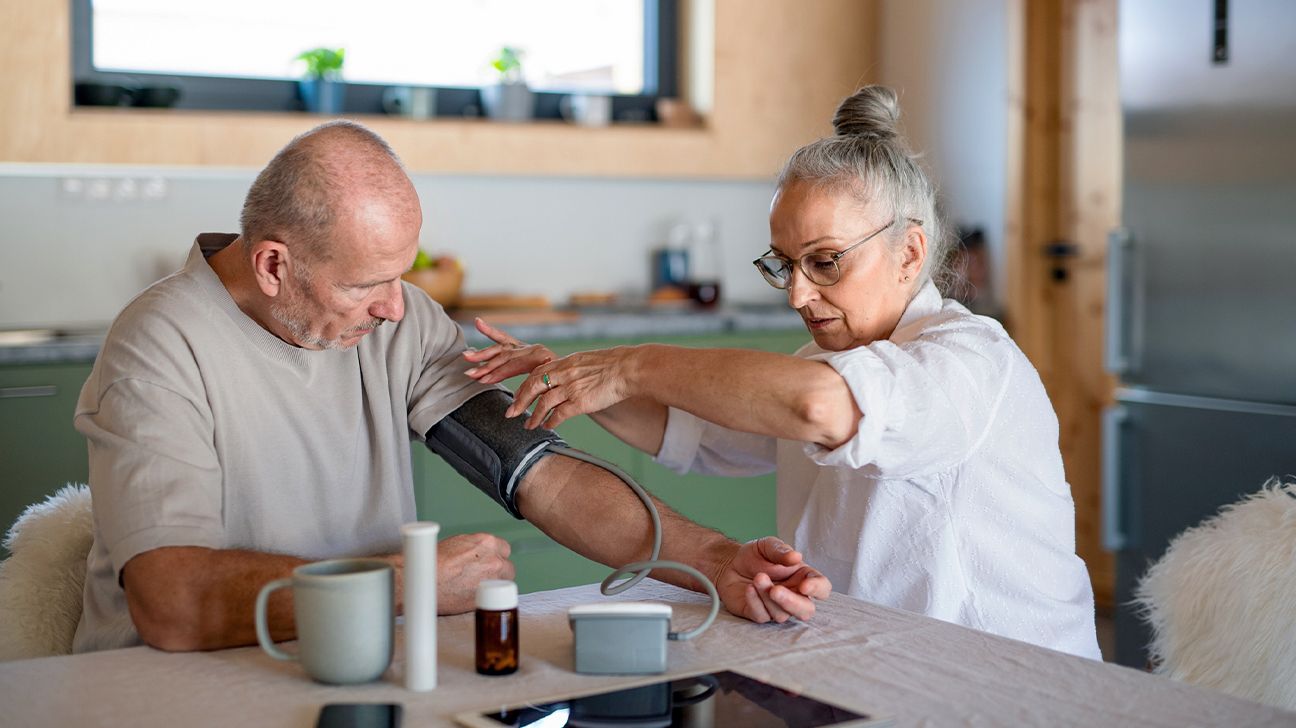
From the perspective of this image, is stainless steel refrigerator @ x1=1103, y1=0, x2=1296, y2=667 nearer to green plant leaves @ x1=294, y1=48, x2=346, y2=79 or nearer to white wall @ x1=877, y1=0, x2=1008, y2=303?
white wall @ x1=877, y1=0, x2=1008, y2=303

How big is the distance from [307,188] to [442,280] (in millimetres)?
2172

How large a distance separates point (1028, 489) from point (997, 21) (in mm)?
2995

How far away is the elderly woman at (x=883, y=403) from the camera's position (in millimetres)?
1589

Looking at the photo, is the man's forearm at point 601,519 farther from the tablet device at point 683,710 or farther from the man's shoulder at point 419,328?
the tablet device at point 683,710

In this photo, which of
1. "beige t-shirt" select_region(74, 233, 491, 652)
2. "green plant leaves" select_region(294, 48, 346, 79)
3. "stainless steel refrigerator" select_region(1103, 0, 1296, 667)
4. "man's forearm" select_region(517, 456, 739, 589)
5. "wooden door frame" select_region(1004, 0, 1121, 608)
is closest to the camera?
"beige t-shirt" select_region(74, 233, 491, 652)

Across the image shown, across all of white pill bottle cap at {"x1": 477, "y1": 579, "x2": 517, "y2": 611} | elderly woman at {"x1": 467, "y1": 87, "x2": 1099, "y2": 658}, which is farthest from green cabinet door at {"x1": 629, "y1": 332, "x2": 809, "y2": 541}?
white pill bottle cap at {"x1": 477, "y1": 579, "x2": 517, "y2": 611}

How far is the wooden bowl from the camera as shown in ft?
12.5

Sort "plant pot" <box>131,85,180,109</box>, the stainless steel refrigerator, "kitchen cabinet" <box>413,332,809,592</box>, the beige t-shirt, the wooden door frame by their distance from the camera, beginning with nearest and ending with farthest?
the beige t-shirt → the stainless steel refrigerator → "kitchen cabinet" <box>413,332,809,592</box> → "plant pot" <box>131,85,180,109</box> → the wooden door frame

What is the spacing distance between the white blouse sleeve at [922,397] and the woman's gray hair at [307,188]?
643 mm

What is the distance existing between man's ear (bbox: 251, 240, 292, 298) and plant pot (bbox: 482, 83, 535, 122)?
98.7 inches

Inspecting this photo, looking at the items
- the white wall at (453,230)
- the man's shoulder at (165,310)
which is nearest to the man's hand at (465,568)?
the man's shoulder at (165,310)

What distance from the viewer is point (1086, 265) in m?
4.42

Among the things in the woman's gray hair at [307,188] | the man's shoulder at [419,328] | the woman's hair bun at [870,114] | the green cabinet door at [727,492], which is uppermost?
the woman's hair bun at [870,114]

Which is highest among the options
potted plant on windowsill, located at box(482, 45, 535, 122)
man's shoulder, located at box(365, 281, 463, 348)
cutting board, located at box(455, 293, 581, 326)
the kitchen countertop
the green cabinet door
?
potted plant on windowsill, located at box(482, 45, 535, 122)
